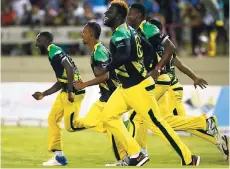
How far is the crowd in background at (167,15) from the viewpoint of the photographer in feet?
78.8

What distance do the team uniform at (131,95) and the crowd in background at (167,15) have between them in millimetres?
11849

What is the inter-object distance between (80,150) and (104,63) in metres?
3.91

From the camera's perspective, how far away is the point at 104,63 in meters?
12.5

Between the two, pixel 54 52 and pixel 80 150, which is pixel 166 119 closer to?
pixel 54 52

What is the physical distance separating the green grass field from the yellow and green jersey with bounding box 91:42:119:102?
3.71 ft

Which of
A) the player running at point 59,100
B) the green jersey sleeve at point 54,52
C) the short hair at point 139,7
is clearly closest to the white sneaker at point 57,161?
the player running at point 59,100

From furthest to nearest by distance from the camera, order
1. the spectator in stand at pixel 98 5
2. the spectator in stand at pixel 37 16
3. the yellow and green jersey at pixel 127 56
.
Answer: the spectator in stand at pixel 37 16, the spectator in stand at pixel 98 5, the yellow and green jersey at pixel 127 56

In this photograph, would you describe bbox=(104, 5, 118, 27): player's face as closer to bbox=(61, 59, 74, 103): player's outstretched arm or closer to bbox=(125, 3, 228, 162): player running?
bbox=(125, 3, 228, 162): player running

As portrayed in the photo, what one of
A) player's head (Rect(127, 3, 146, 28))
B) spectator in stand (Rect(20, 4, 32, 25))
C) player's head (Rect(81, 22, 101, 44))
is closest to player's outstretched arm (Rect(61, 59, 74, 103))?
player's head (Rect(81, 22, 101, 44))

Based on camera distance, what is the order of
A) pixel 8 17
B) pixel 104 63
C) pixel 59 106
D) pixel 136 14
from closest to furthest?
pixel 104 63
pixel 136 14
pixel 59 106
pixel 8 17

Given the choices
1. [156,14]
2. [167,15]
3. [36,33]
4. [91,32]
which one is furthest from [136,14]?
[36,33]

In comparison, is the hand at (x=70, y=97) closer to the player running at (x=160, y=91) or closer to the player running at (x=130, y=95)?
the player running at (x=160, y=91)

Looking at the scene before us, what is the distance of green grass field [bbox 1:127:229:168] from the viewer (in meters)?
13.6

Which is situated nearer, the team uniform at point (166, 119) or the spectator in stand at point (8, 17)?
the team uniform at point (166, 119)
